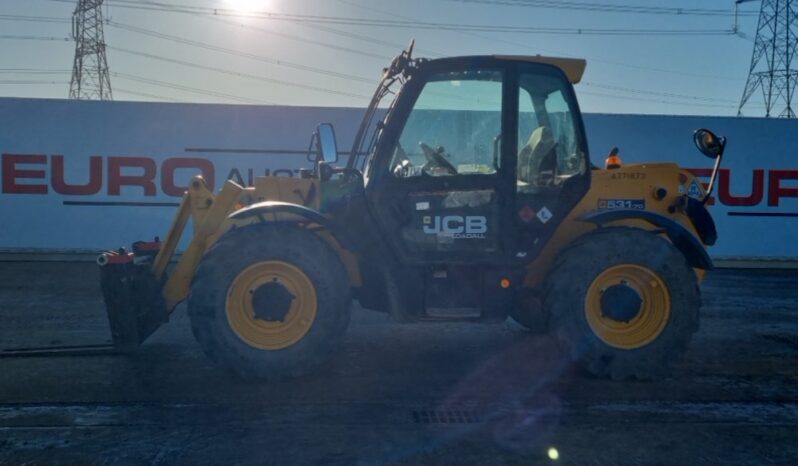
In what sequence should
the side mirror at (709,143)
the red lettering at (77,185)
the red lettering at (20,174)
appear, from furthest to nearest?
the red lettering at (77,185)
the red lettering at (20,174)
the side mirror at (709,143)

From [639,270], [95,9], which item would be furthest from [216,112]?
[95,9]

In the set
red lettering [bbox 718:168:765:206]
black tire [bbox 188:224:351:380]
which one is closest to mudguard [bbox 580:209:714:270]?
black tire [bbox 188:224:351:380]

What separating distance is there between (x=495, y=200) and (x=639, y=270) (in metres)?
1.23

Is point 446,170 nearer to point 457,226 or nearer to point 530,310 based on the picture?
point 457,226

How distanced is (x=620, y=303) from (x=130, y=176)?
10340 mm

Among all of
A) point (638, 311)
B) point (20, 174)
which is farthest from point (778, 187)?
point (20, 174)

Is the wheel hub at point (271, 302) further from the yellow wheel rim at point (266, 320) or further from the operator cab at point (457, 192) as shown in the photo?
the operator cab at point (457, 192)

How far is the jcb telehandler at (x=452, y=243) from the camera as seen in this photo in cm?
561

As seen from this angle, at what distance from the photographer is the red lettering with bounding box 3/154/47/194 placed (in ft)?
44.0

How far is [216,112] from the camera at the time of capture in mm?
13828

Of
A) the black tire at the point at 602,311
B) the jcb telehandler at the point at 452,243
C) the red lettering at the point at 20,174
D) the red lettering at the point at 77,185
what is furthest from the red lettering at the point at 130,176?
the black tire at the point at 602,311

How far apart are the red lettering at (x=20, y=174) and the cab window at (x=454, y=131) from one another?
989 cm

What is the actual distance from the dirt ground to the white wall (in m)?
6.48

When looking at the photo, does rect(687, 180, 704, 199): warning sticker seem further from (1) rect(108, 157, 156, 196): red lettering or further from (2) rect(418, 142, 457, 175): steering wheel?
(1) rect(108, 157, 156, 196): red lettering
